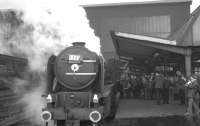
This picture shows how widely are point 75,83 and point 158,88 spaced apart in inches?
287

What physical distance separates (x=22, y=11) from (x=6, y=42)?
2.45m

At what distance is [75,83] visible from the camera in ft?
26.9

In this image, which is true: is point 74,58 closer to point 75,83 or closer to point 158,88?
point 75,83

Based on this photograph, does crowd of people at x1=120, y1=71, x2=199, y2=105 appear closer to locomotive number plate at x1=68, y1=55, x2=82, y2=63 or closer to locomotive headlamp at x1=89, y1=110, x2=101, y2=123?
locomotive number plate at x1=68, y1=55, x2=82, y2=63

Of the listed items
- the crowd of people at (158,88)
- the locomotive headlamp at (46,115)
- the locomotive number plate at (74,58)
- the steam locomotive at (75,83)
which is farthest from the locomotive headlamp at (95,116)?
the crowd of people at (158,88)

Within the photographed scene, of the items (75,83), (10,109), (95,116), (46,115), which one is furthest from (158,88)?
(46,115)

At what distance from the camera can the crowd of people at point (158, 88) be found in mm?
14556

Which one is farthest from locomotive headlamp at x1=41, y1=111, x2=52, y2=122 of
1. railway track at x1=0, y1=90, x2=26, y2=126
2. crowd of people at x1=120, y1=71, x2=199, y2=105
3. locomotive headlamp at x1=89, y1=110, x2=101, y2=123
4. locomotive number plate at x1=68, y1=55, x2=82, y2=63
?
crowd of people at x1=120, y1=71, x2=199, y2=105

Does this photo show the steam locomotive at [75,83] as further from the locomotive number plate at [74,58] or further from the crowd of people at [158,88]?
the crowd of people at [158,88]

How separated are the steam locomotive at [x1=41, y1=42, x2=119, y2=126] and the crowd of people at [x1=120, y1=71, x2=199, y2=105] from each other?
522cm

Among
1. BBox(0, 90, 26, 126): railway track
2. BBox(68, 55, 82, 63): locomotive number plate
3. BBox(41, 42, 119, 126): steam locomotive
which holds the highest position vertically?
BBox(68, 55, 82, 63): locomotive number plate

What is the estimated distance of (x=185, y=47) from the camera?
39.3 feet

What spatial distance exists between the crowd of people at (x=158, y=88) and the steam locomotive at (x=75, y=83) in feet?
17.1

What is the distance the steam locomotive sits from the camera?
26.1 ft
